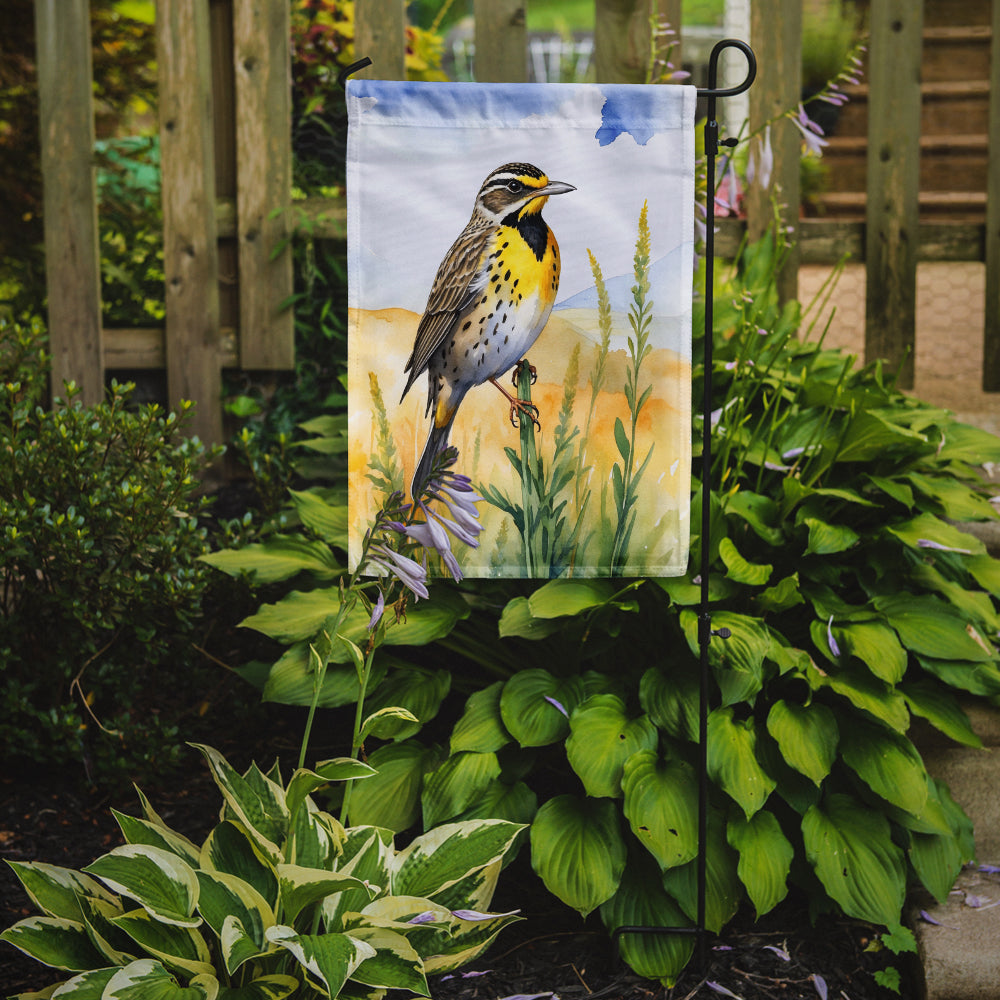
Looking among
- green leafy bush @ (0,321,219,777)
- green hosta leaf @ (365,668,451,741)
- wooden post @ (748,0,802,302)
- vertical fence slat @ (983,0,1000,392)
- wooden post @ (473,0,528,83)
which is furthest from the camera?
vertical fence slat @ (983,0,1000,392)

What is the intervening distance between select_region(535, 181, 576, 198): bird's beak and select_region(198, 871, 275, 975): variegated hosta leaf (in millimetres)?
1245

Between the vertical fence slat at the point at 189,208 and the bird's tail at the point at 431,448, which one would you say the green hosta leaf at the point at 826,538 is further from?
the vertical fence slat at the point at 189,208

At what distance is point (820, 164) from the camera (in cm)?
645

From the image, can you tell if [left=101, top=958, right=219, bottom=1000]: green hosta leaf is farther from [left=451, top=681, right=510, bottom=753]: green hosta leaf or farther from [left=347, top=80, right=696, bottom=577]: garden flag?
[left=347, top=80, right=696, bottom=577]: garden flag

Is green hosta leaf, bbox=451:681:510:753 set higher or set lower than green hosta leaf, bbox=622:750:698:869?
higher

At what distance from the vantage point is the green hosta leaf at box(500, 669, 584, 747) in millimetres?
2010

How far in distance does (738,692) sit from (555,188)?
1008 mm

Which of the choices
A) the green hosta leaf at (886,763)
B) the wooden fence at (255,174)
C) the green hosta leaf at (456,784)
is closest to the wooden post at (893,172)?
the wooden fence at (255,174)

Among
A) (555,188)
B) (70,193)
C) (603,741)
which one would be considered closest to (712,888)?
(603,741)

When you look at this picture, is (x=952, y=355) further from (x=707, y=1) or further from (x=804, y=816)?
(x=707, y=1)

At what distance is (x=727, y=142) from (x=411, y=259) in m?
0.62

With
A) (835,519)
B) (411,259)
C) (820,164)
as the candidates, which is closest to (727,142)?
(411,259)

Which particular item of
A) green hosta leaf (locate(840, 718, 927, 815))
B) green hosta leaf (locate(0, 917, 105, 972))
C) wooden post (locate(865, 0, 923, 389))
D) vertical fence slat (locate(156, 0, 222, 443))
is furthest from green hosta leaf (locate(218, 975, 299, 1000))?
wooden post (locate(865, 0, 923, 389))

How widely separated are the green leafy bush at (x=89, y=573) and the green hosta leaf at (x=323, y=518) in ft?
0.80
